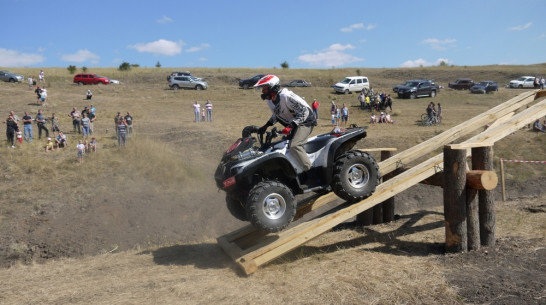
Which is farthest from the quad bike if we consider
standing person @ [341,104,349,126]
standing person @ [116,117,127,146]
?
standing person @ [341,104,349,126]

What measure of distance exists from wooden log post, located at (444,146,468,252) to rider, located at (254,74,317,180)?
2.32 m

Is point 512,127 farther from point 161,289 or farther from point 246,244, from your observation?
point 161,289

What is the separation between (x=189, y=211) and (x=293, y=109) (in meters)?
8.93

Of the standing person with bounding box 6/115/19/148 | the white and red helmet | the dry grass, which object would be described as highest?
the white and red helmet

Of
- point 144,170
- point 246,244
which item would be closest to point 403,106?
point 144,170

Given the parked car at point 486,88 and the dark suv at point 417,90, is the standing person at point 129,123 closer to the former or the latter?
the dark suv at point 417,90

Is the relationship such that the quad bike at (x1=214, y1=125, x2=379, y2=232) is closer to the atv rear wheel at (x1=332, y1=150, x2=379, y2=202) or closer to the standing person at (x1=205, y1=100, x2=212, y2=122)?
the atv rear wheel at (x1=332, y1=150, x2=379, y2=202)

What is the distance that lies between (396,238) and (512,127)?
2882 millimetres

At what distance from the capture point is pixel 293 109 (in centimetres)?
695

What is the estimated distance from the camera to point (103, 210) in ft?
48.4

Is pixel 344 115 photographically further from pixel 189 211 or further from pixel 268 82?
pixel 268 82

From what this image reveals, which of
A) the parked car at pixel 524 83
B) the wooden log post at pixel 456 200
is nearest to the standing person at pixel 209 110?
the wooden log post at pixel 456 200

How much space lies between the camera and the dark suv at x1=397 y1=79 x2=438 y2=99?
127 feet

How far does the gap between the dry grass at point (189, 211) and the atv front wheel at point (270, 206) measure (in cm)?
78
